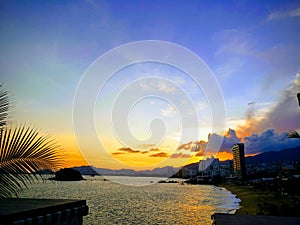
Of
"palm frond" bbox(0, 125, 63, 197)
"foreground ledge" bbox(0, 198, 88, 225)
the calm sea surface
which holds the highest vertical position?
"palm frond" bbox(0, 125, 63, 197)

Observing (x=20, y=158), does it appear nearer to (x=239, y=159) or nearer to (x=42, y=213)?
(x=42, y=213)

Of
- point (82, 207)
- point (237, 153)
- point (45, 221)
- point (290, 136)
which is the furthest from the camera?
point (237, 153)

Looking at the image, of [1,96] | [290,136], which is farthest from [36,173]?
[290,136]

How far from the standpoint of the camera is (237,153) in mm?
140250

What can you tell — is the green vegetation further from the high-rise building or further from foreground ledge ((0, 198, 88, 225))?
the high-rise building

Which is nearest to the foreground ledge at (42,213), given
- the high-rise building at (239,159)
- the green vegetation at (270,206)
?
the green vegetation at (270,206)

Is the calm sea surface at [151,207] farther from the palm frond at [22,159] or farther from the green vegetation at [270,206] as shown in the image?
the green vegetation at [270,206]

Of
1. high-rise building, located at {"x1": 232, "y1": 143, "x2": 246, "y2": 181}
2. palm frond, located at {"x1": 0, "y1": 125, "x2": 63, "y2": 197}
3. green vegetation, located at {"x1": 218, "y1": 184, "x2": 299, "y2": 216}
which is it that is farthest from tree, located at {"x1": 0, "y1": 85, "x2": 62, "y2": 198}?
high-rise building, located at {"x1": 232, "y1": 143, "x2": 246, "y2": 181}

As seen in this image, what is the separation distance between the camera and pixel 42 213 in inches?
159

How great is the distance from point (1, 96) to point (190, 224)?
1948cm

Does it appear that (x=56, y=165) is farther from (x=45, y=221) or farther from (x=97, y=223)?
(x=97, y=223)

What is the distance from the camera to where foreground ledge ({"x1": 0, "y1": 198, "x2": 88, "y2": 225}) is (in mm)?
3467

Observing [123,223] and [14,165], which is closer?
[14,165]

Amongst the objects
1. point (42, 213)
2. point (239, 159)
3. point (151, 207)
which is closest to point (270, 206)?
point (151, 207)
